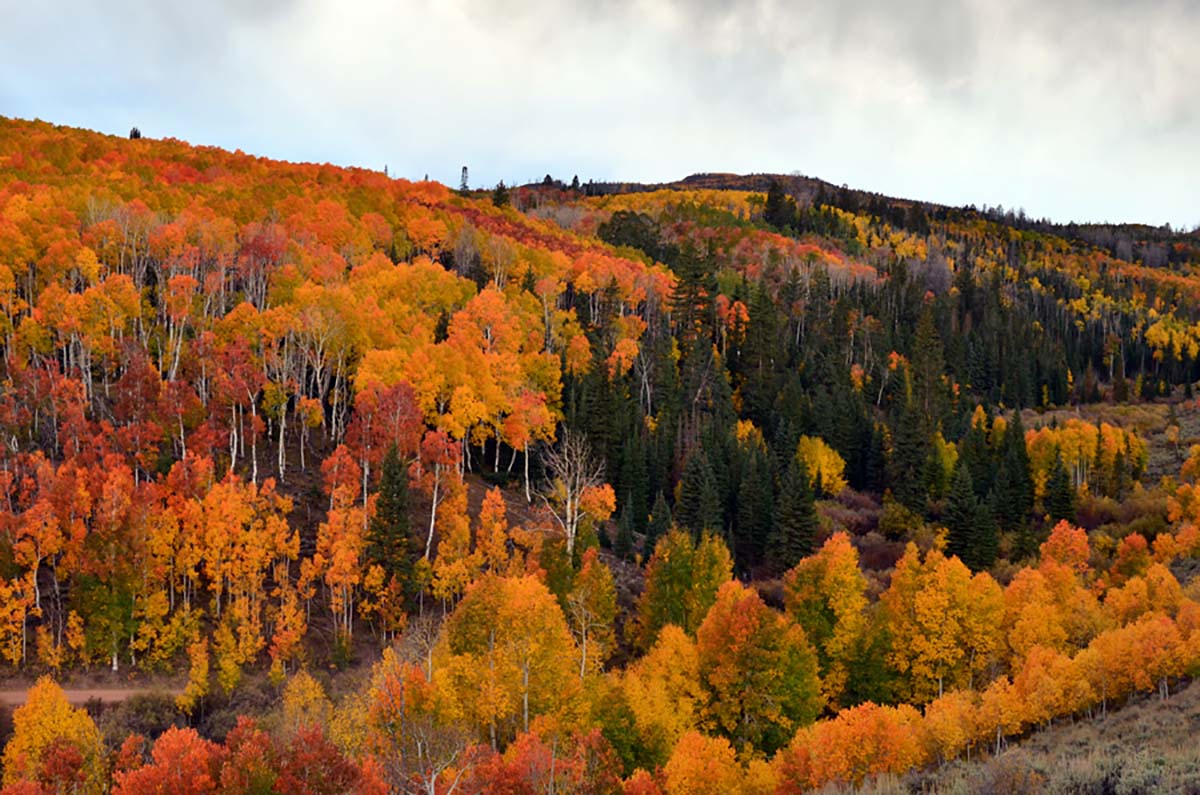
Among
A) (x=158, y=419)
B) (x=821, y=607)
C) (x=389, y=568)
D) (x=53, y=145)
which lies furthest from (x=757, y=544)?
(x=53, y=145)

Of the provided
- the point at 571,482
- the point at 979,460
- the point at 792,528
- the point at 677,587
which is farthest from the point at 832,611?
the point at 979,460

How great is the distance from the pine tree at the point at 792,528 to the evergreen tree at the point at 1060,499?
27693 mm

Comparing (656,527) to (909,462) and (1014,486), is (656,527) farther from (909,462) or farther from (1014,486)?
(1014,486)

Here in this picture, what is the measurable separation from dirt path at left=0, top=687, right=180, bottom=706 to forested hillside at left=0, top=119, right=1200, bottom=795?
3.73 feet

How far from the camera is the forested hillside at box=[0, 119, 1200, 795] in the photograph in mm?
42844

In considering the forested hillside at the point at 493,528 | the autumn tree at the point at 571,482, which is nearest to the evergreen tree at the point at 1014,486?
the forested hillside at the point at 493,528

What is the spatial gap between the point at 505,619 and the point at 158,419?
31.7 meters

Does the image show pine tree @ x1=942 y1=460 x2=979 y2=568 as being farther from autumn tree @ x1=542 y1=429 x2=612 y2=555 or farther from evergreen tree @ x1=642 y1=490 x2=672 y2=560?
autumn tree @ x1=542 y1=429 x2=612 y2=555

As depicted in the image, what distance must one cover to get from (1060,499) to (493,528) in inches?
2284

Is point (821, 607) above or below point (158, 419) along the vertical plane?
below

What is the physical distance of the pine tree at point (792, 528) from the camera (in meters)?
76.4

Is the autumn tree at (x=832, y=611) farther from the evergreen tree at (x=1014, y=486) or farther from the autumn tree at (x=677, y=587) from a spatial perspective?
the evergreen tree at (x=1014, y=486)

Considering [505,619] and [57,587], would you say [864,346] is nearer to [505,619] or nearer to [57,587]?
[505,619]

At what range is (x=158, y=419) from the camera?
6350cm
